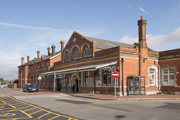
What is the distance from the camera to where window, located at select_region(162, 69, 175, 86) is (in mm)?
24094

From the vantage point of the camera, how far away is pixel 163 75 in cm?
2538

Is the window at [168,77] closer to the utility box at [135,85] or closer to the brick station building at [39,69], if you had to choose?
the utility box at [135,85]

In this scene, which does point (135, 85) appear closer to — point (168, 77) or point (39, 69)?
point (168, 77)

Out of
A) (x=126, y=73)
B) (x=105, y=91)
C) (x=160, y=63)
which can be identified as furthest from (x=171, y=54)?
(x=105, y=91)

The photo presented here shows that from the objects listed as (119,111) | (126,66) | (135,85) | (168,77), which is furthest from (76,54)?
(119,111)

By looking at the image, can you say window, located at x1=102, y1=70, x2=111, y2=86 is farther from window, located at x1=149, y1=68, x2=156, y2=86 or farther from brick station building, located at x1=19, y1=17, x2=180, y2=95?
window, located at x1=149, y1=68, x2=156, y2=86

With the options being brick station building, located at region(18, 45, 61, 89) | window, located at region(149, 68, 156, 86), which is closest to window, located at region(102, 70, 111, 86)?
window, located at region(149, 68, 156, 86)

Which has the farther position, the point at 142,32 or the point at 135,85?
the point at 142,32

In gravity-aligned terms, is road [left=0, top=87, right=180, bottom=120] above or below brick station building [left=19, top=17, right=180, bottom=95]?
below

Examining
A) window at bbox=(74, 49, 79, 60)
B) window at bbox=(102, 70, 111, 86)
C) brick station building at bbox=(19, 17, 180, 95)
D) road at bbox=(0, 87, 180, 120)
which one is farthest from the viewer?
window at bbox=(74, 49, 79, 60)

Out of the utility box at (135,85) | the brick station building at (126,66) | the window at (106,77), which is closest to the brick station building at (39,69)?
the brick station building at (126,66)

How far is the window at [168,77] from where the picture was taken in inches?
949

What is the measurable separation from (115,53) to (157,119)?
14174 mm

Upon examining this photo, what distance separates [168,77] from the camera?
80.7 feet
